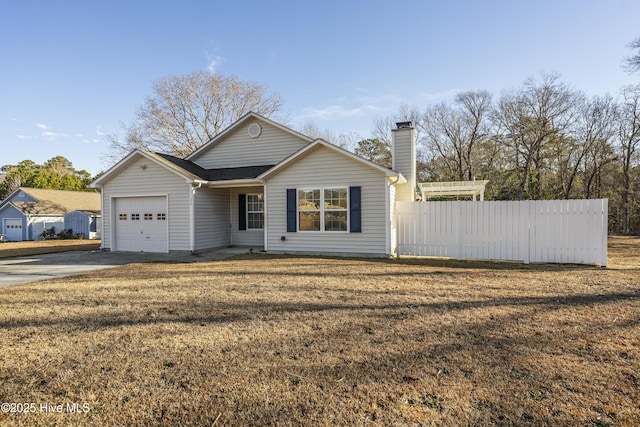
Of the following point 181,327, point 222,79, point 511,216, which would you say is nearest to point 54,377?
point 181,327

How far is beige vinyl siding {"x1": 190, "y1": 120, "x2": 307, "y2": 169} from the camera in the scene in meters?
14.4

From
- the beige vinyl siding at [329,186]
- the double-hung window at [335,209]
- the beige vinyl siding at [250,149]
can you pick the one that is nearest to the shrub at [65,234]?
the beige vinyl siding at [250,149]

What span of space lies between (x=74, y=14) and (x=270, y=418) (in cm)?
1519

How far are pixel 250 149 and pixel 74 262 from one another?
7903 millimetres

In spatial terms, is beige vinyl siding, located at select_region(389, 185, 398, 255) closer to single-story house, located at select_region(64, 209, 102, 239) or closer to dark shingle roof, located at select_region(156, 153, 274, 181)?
dark shingle roof, located at select_region(156, 153, 274, 181)

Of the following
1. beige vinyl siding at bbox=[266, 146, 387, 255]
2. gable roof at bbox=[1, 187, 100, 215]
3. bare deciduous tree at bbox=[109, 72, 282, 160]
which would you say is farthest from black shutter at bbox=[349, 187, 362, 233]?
Answer: gable roof at bbox=[1, 187, 100, 215]

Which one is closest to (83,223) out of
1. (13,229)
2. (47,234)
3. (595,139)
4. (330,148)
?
(47,234)

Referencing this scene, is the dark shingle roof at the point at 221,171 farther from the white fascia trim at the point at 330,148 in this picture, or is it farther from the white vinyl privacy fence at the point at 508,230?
the white vinyl privacy fence at the point at 508,230

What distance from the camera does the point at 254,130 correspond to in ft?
48.9

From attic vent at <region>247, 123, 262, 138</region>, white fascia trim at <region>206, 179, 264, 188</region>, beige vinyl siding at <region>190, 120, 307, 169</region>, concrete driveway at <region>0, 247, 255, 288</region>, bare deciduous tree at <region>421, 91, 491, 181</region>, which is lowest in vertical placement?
concrete driveway at <region>0, 247, 255, 288</region>

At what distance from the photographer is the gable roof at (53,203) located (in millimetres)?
24328

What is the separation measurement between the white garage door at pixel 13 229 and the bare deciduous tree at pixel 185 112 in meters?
8.54

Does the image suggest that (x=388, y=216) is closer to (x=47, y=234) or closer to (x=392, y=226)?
(x=392, y=226)

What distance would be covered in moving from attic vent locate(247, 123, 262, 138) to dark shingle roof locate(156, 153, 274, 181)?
150 centimetres
